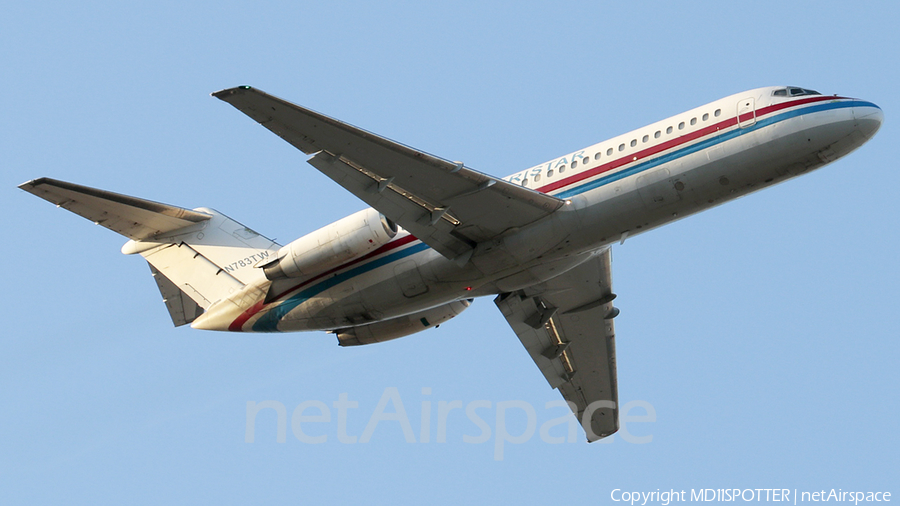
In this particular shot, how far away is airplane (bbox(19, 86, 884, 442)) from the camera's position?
22.0 metres

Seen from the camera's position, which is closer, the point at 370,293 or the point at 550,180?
the point at 550,180

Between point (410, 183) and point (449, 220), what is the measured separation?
1.47 m

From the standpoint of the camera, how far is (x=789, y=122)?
22094mm

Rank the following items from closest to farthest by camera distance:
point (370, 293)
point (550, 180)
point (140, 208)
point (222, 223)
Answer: point (550, 180)
point (370, 293)
point (140, 208)
point (222, 223)

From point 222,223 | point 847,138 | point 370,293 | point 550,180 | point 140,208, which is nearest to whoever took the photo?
point 847,138

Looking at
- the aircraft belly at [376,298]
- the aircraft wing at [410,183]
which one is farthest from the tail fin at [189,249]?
the aircraft wing at [410,183]

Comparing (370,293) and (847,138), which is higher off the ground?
(847,138)

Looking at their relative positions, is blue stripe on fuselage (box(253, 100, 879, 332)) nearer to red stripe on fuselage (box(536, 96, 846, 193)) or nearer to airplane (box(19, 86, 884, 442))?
airplane (box(19, 86, 884, 442))

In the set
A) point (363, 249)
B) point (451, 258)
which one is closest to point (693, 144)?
point (451, 258)

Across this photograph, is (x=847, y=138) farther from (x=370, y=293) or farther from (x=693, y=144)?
(x=370, y=293)

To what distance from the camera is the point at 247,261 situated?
2772 cm

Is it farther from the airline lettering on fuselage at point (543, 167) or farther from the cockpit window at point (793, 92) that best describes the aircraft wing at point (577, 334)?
the cockpit window at point (793, 92)

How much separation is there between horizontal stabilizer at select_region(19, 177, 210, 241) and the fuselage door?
15.0m

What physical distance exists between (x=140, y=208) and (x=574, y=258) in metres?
11.8
